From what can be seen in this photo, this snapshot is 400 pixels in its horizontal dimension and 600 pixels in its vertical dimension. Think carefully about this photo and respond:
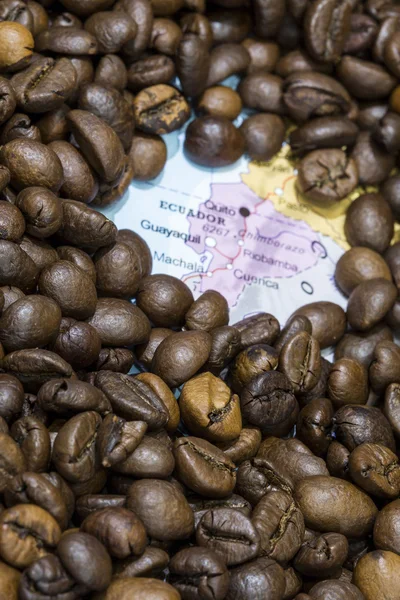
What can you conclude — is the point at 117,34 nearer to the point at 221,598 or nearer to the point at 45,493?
the point at 45,493

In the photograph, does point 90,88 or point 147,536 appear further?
point 90,88

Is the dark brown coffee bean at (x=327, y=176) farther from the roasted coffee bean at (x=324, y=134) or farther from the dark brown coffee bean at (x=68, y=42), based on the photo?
the dark brown coffee bean at (x=68, y=42)

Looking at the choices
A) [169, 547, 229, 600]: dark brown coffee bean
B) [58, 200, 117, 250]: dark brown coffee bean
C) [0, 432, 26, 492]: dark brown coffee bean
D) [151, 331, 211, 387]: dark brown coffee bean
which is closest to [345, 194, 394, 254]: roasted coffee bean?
[151, 331, 211, 387]: dark brown coffee bean

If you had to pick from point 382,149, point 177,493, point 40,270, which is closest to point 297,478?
point 177,493

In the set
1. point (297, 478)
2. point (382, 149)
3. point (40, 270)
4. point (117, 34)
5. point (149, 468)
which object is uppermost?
point (117, 34)

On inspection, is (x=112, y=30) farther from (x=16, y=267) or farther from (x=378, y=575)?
(x=378, y=575)

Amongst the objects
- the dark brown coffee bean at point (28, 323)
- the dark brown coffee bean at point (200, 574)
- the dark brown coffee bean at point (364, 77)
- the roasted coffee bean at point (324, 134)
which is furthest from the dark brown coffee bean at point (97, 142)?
the dark brown coffee bean at point (200, 574)

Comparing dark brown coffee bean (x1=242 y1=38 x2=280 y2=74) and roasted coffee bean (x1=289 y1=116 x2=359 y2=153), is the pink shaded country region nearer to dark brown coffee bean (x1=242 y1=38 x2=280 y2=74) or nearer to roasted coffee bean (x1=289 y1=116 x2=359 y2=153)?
roasted coffee bean (x1=289 y1=116 x2=359 y2=153)

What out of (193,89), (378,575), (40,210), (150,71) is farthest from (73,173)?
(378,575)
